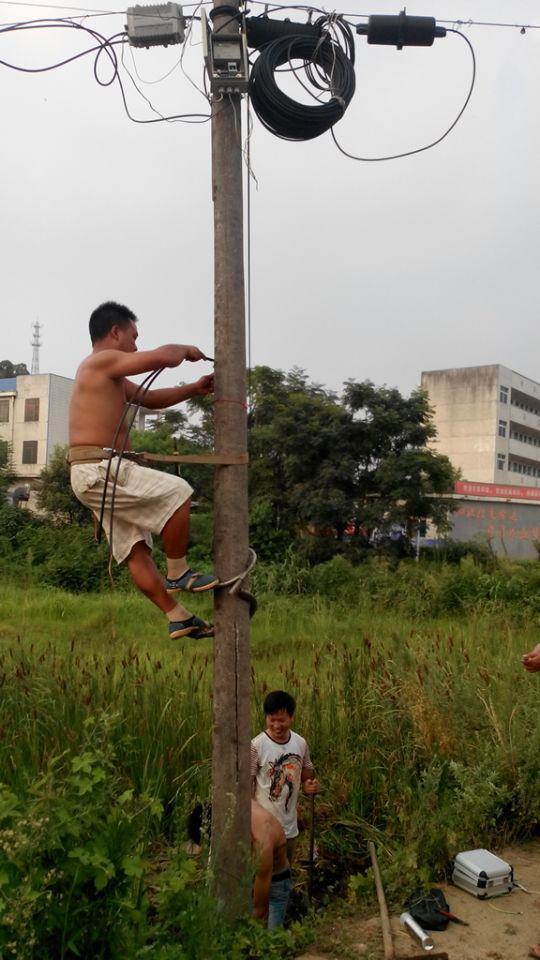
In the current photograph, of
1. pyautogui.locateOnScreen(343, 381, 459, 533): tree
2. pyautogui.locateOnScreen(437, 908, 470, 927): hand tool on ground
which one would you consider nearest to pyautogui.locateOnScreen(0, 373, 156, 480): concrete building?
pyautogui.locateOnScreen(343, 381, 459, 533): tree

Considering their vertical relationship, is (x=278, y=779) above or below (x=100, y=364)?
below

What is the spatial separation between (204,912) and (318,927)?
1153mm

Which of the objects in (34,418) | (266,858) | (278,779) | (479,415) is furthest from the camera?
(479,415)

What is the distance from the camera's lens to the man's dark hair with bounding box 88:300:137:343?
3.64m

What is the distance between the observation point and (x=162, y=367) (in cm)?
346

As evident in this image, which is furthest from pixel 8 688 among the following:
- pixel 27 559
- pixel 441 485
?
pixel 27 559

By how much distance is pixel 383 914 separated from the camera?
3.78m

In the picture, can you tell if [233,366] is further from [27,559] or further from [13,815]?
[27,559]

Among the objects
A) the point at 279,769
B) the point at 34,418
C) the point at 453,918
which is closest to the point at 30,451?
the point at 34,418

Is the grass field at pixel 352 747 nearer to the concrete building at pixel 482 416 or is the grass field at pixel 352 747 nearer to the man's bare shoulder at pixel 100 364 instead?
the man's bare shoulder at pixel 100 364

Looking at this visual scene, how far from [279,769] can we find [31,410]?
35.7 meters

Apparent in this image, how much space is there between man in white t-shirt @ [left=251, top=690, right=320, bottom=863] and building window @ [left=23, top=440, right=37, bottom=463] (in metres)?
35.3

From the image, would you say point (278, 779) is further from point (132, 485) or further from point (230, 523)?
point (132, 485)

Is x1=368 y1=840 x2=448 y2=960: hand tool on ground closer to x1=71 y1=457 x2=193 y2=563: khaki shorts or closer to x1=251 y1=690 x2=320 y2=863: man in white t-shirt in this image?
x1=251 y1=690 x2=320 y2=863: man in white t-shirt
